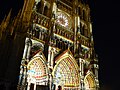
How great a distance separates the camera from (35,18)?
21.5 meters

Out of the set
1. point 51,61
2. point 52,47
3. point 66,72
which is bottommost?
point 66,72

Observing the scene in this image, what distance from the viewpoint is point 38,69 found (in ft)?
59.8

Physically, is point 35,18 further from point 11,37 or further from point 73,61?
point 73,61

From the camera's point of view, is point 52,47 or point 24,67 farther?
point 52,47

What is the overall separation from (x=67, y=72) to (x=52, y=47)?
163 inches

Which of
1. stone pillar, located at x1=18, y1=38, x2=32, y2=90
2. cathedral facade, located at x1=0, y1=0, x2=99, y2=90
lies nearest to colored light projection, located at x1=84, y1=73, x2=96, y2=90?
cathedral facade, located at x1=0, y1=0, x2=99, y2=90

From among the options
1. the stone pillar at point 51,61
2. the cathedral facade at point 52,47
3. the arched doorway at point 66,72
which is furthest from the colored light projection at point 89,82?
the stone pillar at point 51,61

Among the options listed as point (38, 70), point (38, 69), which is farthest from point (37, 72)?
point (38, 69)

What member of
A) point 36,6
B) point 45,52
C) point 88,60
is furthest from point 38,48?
point 88,60

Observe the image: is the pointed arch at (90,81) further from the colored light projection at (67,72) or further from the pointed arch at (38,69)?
the pointed arch at (38,69)

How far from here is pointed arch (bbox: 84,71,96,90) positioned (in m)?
22.5

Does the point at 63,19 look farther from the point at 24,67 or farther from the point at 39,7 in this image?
the point at 24,67

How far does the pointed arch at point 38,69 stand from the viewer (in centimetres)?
1781

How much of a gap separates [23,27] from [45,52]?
434 centimetres
